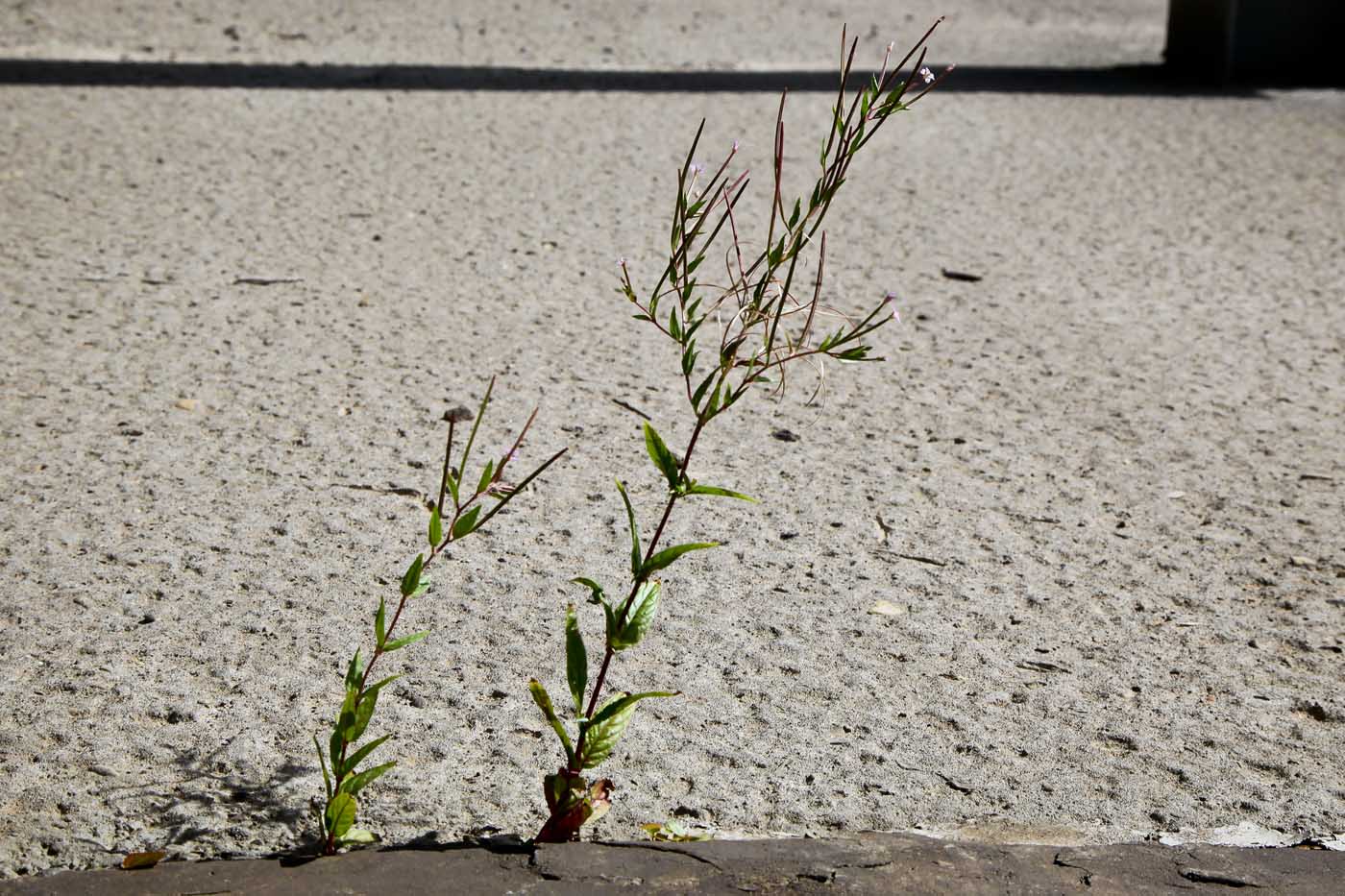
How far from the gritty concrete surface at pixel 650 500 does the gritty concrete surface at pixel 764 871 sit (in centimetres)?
7

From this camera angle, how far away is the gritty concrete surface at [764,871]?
187 centimetres

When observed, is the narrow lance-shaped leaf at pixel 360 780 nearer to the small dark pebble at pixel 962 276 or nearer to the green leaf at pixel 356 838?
the green leaf at pixel 356 838

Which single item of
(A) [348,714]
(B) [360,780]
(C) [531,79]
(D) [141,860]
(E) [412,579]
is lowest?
(D) [141,860]

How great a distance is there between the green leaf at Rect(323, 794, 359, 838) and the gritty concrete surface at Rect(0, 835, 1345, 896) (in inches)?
1.9

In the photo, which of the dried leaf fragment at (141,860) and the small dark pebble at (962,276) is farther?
the small dark pebble at (962,276)

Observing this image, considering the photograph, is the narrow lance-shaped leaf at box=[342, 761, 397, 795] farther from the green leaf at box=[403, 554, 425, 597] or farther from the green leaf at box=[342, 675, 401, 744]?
the green leaf at box=[403, 554, 425, 597]

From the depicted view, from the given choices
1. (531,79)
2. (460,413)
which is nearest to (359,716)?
(460,413)

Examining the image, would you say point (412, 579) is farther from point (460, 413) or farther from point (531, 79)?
point (531, 79)

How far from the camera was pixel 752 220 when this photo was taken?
5.53m

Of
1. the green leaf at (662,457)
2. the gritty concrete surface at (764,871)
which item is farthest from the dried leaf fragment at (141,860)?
the green leaf at (662,457)

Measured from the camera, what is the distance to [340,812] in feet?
6.21

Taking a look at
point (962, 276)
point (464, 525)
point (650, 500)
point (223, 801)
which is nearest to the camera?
point (464, 525)

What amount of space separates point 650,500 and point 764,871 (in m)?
1.35

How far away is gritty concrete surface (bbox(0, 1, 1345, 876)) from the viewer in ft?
7.16
